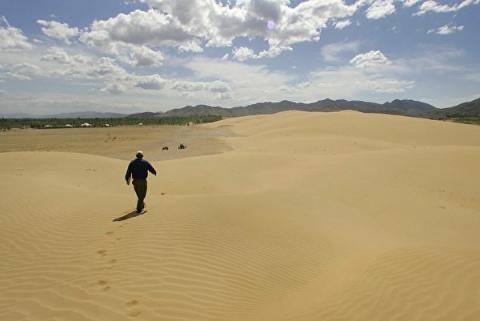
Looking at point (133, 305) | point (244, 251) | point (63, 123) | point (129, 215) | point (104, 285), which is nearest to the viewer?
point (133, 305)

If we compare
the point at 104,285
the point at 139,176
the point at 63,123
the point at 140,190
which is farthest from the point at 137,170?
the point at 63,123

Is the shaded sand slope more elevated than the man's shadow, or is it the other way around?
the man's shadow

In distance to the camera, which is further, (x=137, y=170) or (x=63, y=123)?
(x=63, y=123)

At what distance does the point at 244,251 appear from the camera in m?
7.52

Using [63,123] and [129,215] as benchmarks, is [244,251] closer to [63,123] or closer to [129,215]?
[129,215]

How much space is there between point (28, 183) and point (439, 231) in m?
13.6

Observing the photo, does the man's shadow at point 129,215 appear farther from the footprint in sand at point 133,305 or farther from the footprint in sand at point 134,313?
the footprint in sand at point 134,313

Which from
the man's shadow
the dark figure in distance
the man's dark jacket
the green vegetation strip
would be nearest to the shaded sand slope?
the man's shadow

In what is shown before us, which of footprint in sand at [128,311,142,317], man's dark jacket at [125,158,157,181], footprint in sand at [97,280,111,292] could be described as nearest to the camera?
footprint in sand at [128,311,142,317]

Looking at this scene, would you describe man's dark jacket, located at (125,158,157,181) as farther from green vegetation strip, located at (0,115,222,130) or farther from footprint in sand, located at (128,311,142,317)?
green vegetation strip, located at (0,115,222,130)

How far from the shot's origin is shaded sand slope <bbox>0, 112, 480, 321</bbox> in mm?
5328

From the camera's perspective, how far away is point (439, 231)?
36.5 ft

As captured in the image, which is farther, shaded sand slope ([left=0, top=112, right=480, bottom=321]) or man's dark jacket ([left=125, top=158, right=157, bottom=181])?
man's dark jacket ([left=125, top=158, right=157, bottom=181])

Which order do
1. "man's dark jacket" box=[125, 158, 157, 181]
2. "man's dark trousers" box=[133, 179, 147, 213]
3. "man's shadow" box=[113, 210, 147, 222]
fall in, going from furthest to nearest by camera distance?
"man's dark jacket" box=[125, 158, 157, 181] < "man's dark trousers" box=[133, 179, 147, 213] < "man's shadow" box=[113, 210, 147, 222]
